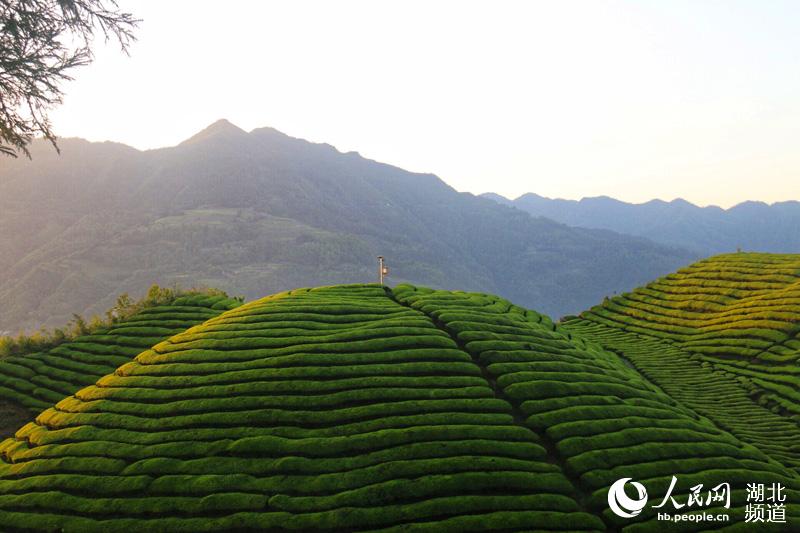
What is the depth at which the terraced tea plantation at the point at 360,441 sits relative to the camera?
Result: 2284 cm

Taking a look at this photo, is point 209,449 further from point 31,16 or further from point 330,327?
point 31,16

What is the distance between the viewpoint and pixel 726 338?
58969mm

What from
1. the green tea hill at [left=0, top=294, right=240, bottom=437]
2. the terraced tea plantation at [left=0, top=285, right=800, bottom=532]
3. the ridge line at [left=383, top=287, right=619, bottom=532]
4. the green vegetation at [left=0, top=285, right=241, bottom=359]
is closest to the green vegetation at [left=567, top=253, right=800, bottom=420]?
the terraced tea plantation at [left=0, top=285, right=800, bottom=532]

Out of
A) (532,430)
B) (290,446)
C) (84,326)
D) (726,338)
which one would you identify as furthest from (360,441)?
(726,338)

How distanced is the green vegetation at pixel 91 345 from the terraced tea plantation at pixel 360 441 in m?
10.2

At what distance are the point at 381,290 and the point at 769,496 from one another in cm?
3136

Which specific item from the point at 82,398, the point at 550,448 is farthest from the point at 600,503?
the point at 82,398

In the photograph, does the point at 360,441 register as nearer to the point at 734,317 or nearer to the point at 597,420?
the point at 597,420

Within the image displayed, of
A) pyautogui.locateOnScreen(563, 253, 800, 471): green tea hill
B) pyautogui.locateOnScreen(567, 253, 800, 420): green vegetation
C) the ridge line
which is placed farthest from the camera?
pyautogui.locateOnScreen(567, 253, 800, 420): green vegetation

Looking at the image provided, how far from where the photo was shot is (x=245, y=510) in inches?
893

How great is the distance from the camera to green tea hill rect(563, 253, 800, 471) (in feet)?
136

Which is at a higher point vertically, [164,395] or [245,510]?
[164,395]

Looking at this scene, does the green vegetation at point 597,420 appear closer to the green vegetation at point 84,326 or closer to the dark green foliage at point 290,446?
the dark green foliage at point 290,446

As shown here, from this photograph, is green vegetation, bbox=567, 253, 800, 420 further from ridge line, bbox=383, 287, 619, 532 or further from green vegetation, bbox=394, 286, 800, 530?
ridge line, bbox=383, 287, 619, 532
